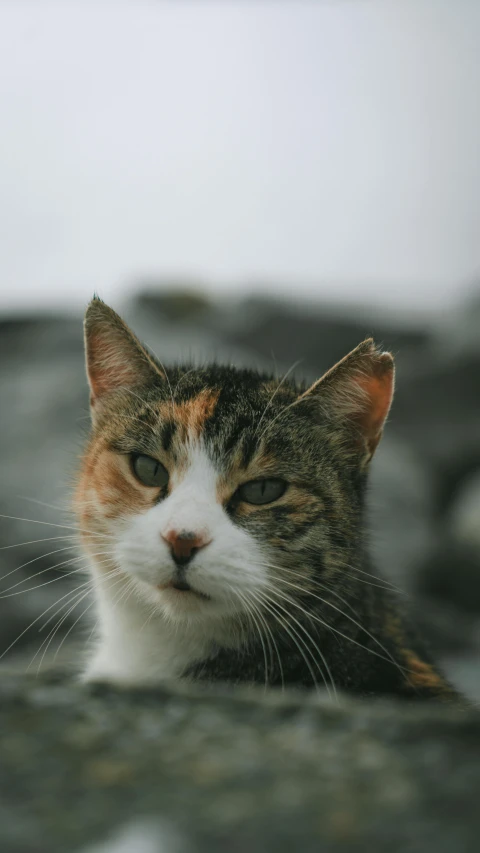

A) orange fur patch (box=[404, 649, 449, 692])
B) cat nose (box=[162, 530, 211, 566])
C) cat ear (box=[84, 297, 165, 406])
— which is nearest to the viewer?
cat nose (box=[162, 530, 211, 566])

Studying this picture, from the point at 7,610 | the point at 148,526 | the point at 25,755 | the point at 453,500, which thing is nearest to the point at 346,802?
the point at 25,755

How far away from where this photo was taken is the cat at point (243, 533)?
139cm

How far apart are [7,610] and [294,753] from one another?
7.30ft

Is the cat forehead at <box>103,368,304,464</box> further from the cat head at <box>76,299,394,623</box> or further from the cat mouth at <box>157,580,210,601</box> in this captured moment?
the cat mouth at <box>157,580,210,601</box>

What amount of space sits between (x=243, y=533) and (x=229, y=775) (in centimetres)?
54

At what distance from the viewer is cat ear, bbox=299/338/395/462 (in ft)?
5.08

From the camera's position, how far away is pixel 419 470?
4.29 meters

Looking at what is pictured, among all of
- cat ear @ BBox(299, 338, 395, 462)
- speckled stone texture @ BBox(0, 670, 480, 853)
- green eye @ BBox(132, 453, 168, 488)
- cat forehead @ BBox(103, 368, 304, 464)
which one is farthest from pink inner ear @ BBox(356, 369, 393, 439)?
speckled stone texture @ BBox(0, 670, 480, 853)

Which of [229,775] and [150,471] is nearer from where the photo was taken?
[229,775]

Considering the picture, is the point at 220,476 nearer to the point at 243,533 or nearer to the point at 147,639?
the point at 243,533

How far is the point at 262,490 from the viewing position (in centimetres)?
151

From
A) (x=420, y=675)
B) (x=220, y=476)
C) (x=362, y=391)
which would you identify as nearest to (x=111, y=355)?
(x=220, y=476)

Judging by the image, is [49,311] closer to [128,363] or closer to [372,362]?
[128,363]

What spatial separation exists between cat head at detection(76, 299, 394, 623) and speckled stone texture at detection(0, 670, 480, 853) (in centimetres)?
30
